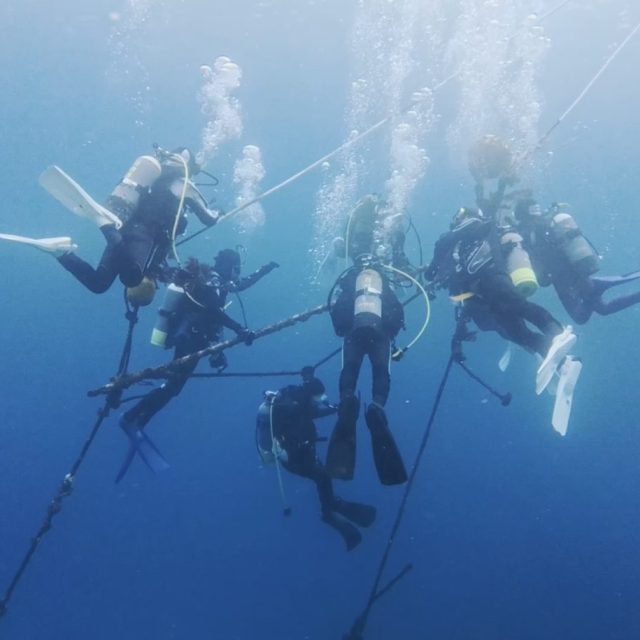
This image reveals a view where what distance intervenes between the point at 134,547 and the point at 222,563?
5.24 metres

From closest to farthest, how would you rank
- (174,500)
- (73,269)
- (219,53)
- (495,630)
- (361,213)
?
(73,269) → (361,213) → (495,630) → (219,53) → (174,500)

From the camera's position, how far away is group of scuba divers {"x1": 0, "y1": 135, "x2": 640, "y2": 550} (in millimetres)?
5426

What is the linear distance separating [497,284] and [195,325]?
4.20 metres

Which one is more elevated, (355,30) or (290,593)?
(355,30)

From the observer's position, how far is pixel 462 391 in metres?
33.5

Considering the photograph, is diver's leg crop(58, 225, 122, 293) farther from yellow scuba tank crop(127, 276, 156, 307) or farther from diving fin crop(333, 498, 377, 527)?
diving fin crop(333, 498, 377, 527)

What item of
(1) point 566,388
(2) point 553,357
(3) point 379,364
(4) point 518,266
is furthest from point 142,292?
(1) point 566,388

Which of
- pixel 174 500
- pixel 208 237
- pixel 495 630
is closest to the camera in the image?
pixel 495 630

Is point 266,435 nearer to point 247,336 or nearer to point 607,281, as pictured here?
point 247,336

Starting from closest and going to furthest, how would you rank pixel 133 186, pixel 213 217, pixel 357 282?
pixel 357 282
pixel 133 186
pixel 213 217

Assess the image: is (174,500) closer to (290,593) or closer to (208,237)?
(290,593)

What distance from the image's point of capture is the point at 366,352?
18.7 ft

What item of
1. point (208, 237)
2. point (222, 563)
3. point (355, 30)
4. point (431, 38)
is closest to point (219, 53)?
point (355, 30)

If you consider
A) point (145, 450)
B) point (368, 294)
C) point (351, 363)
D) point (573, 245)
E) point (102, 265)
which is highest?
point (573, 245)
